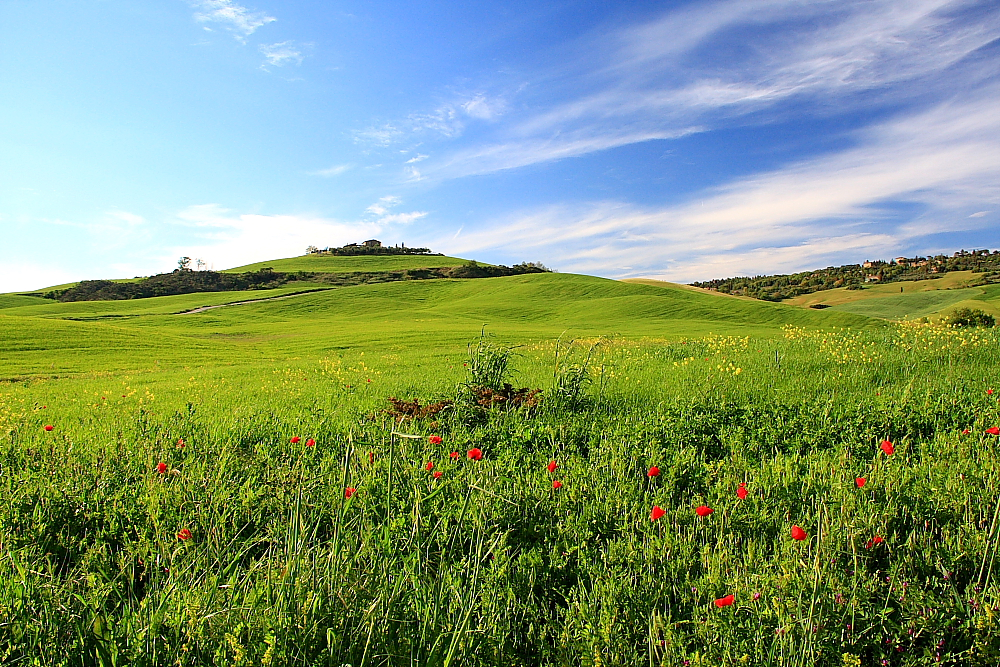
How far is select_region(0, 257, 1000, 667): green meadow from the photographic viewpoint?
8.35 feet

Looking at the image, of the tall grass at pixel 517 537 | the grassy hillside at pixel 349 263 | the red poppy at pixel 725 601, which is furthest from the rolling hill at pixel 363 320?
the red poppy at pixel 725 601

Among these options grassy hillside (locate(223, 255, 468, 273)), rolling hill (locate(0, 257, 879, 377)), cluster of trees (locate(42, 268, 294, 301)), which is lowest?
rolling hill (locate(0, 257, 879, 377))

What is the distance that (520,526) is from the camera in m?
3.81

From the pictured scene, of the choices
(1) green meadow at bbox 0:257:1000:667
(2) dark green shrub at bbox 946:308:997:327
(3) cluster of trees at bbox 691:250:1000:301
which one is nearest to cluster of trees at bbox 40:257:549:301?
(3) cluster of trees at bbox 691:250:1000:301

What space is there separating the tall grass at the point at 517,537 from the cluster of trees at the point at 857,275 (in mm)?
83259

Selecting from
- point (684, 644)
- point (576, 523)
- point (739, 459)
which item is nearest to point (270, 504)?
point (576, 523)

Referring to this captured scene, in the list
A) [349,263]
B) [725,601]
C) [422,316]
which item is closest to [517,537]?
[725,601]

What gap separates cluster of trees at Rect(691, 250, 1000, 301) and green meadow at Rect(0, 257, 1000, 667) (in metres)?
82.5

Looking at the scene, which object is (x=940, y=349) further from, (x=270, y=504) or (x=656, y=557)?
(x=270, y=504)

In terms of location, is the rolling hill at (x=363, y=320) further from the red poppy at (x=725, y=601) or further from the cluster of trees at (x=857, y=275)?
the cluster of trees at (x=857, y=275)

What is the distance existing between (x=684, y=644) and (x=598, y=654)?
0.46 meters

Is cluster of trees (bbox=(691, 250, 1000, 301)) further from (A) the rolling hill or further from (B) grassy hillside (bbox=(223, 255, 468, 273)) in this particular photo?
(B) grassy hillside (bbox=(223, 255, 468, 273))

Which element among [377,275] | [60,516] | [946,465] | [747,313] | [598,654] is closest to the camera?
[598,654]

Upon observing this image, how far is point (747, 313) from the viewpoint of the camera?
52.4 meters
